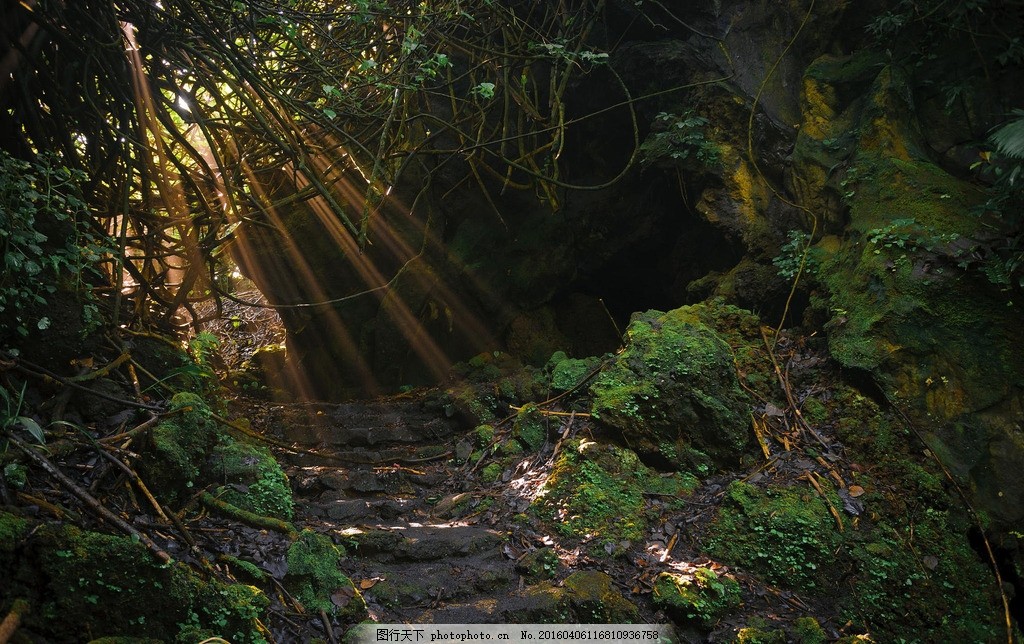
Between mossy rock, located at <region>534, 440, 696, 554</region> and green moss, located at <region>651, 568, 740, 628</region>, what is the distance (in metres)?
0.54

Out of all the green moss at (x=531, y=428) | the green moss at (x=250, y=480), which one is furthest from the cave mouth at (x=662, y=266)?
the green moss at (x=250, y=480)

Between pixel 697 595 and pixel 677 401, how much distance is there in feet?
5.84

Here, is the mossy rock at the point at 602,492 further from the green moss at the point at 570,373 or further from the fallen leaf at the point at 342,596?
the fallen leaf at the point at 342,596

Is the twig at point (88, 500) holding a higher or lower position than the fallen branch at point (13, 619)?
higher

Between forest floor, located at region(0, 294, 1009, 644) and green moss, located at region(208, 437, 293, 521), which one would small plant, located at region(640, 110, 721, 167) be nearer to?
forest floor, located at region(0, 294, 1009, 644)

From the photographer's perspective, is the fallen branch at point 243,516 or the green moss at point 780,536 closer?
the fallen branch at point 243,516

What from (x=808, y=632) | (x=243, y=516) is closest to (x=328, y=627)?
(x=243, y=516)

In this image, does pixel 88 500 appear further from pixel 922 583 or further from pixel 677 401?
pixel 922 583

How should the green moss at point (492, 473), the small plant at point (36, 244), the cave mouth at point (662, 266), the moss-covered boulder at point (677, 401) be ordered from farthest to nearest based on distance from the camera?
the cave mouth at point (662, 266), the green moss at point (492, 473), the moss-covered boulder at point (677, 401), the small plant at point (36, 244)

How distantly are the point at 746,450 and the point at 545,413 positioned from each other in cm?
187

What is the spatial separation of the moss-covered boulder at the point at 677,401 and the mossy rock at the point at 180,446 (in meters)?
3.05

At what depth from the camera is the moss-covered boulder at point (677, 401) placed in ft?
16.1

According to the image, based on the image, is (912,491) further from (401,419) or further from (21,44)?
(21,44)

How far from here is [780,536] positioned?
13.3 feet
